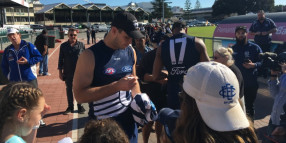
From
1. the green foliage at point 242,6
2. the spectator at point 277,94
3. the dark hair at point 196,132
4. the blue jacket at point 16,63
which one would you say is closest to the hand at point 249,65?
the spectator at point 277,94

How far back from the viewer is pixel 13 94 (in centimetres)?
169

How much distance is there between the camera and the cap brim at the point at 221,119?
51.1 inches

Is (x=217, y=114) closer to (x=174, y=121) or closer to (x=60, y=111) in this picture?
(x=174, y=121)

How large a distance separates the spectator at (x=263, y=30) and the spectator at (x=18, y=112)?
796 centimetres

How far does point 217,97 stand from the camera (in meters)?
1.30

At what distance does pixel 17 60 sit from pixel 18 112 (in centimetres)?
313

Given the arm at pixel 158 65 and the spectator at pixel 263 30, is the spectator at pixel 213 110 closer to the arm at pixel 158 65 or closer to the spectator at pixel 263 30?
the arm at pixel 158 65

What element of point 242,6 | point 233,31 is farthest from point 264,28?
point 242,6

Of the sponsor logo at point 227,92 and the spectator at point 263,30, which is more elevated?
the spectator at point 263,30

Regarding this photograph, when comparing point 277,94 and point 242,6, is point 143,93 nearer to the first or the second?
point 277,94

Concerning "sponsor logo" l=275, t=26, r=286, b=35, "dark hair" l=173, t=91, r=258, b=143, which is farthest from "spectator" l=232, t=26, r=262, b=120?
"sponsor logo" l=275, t=26, r=286, b=35

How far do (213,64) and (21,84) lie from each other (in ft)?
4.54

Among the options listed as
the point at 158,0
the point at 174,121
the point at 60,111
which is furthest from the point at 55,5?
the point at 174,121

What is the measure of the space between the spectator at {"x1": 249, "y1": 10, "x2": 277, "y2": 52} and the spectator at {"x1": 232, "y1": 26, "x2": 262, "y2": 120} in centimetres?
399
